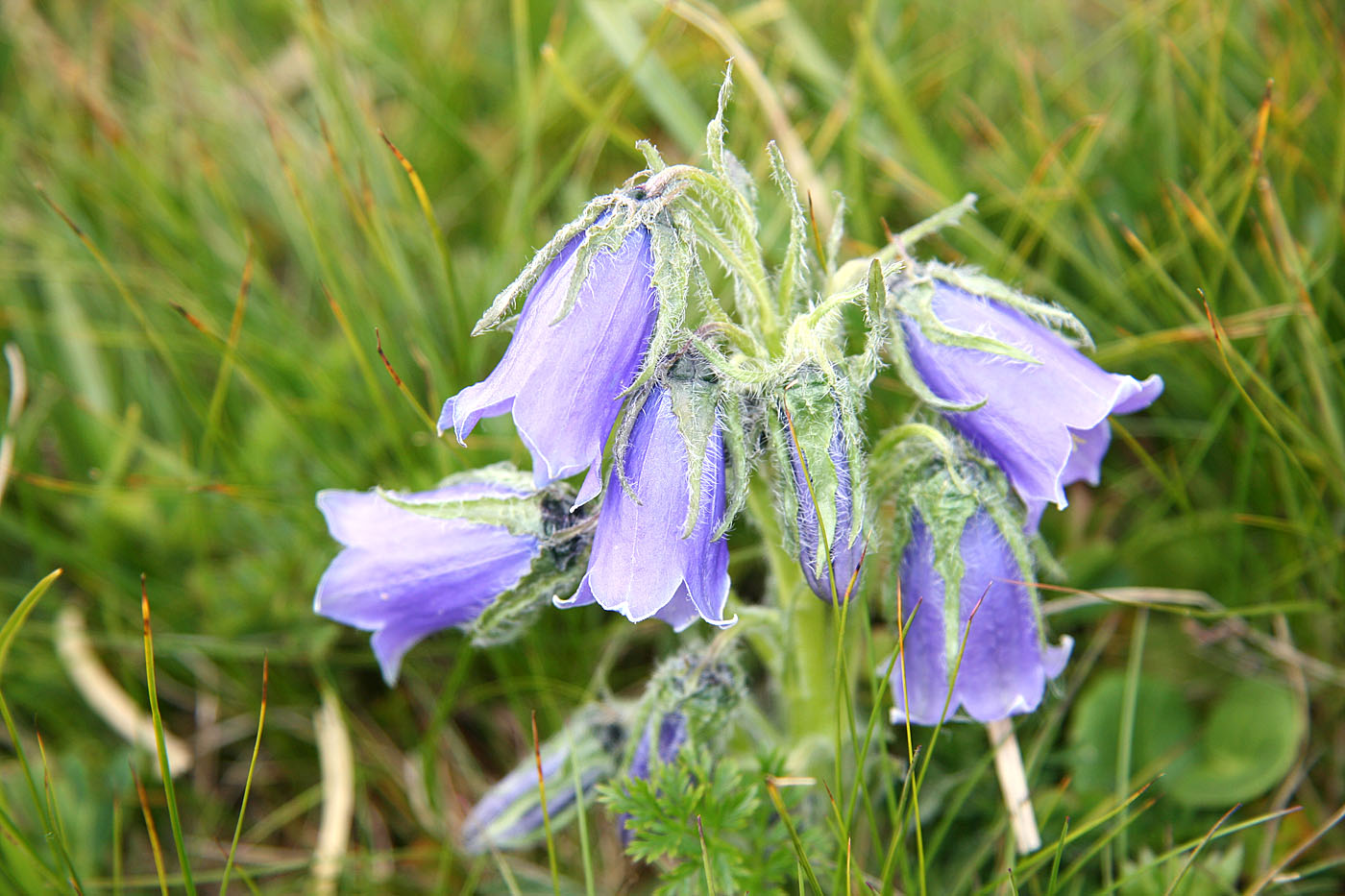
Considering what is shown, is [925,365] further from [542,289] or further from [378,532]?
[378,532]

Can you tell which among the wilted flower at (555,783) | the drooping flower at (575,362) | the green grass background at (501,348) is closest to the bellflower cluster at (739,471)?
the drooping flower at (575,362)

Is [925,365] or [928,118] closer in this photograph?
[925,365]

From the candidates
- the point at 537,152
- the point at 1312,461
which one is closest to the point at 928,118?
the point at 537,152

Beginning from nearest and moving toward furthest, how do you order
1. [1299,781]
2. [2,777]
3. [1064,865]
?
[1064,865] < [1299,781] < [2,777]

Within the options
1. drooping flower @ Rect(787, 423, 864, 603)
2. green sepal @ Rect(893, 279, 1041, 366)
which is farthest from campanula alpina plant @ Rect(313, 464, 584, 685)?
green sepal @ Rect(893, 279, 1041, 366)

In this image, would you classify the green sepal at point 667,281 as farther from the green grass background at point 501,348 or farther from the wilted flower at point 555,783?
the wilted flower at point 555,783

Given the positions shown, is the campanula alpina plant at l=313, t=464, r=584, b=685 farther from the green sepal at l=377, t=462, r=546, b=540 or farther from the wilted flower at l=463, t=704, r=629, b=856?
the wilted flower at l=463, t=704, r=629, b=856

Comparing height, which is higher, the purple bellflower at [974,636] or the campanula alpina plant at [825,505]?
the campanula alpina plant at [825,505]

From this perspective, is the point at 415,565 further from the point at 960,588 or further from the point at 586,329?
the point at 960,588
